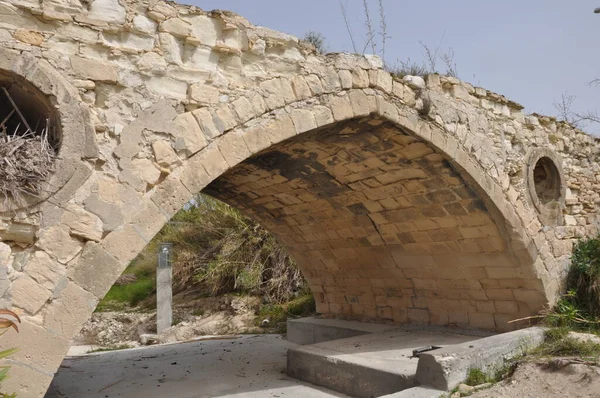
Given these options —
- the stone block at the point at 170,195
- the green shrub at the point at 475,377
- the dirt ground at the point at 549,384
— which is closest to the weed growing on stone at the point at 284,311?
the green shrub at the point at 475,377

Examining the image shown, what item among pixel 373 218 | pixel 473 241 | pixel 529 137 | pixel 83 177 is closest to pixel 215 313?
pixel 373 218

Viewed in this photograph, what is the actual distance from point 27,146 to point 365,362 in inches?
148

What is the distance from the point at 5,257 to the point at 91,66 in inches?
54.1

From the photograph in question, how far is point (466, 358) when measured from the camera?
15.7ft

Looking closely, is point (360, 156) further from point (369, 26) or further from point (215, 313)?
point (215, 313)

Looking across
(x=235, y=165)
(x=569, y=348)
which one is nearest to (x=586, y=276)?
(x=569, y=348)

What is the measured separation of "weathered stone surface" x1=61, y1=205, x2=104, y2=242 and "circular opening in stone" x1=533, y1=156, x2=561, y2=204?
18.6ft

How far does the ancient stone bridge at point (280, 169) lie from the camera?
10.7 ft

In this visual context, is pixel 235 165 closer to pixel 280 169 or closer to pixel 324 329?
pixel 280 169

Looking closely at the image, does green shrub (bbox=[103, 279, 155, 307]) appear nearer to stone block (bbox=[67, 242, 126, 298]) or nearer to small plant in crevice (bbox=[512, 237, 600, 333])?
small plant in crevice (bbox=[512, 237, 600, 333])

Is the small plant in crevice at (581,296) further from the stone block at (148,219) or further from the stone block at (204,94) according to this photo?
the stone block at (148,219)

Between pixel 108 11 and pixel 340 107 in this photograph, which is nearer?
pixel 108 11

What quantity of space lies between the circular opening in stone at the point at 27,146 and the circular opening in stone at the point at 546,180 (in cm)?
593

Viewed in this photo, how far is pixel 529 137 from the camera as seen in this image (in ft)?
21.9
